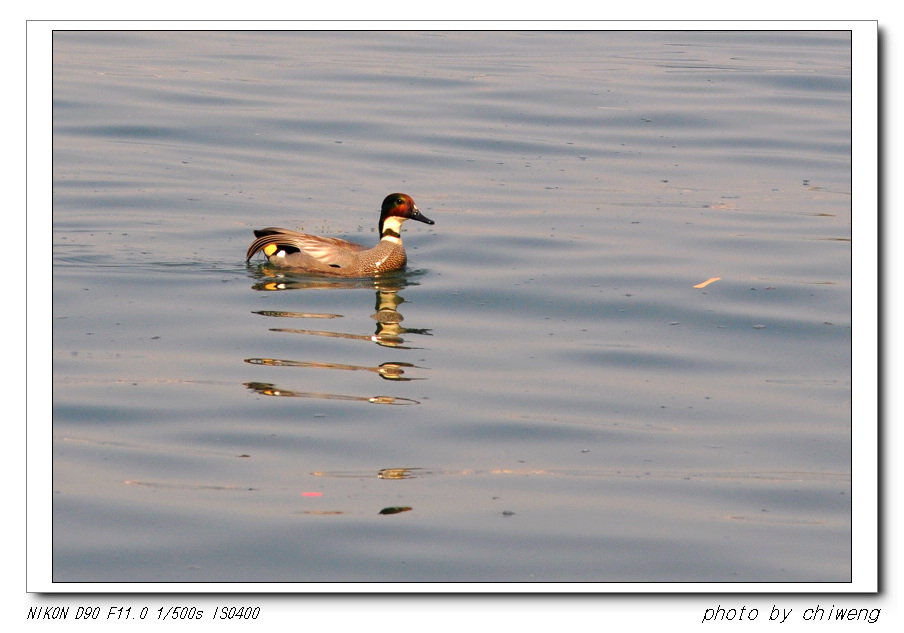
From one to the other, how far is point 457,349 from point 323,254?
2960mm

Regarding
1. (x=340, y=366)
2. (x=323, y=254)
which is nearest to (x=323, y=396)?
(x=340, y=366)

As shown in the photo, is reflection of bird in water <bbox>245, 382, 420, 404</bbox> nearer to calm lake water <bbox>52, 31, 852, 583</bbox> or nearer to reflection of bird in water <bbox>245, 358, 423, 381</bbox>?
calm lake water <bbox>52, 31, 852, 583</bbox>

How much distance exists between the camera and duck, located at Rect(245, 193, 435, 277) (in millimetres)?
12852

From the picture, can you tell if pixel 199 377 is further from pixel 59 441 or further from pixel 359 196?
pixel 359 196

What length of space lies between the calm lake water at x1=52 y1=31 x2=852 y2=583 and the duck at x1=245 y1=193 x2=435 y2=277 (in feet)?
0.84

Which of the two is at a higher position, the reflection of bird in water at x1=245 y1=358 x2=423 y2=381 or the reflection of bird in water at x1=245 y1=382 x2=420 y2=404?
the reflection of bird in water at x1=245 y1=358 x2=423 y2=381

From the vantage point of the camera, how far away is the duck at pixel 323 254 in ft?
42.2

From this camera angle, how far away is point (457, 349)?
1037 cm

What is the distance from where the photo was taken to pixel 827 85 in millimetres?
25344

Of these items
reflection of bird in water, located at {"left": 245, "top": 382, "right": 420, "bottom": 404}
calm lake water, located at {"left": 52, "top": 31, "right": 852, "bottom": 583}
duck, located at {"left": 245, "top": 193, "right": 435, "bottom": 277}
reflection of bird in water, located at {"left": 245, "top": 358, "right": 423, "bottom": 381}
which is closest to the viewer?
calm lake water, located at {"left": 52, "top": 31, "right": 852, "bottom": 583}

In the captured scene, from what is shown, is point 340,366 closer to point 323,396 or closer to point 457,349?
point 323,396

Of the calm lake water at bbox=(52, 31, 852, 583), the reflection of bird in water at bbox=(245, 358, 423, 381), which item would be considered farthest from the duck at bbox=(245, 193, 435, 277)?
the reflection of bird in water at bbox=(245, 358, 423, 381)
